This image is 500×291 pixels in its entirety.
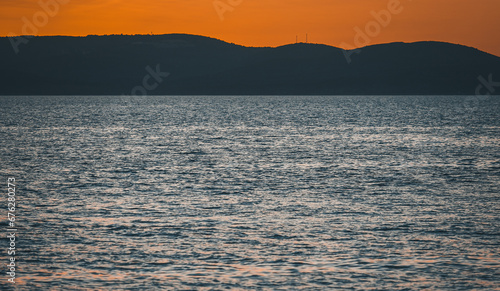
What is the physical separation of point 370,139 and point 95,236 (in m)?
67.9

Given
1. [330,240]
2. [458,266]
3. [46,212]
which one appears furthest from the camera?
[46,212]

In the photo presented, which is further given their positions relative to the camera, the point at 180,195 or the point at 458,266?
the point at 180,195

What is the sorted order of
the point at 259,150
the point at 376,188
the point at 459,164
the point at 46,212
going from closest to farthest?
the point at 46,212, the point at 376,188, the point at 459,164, the point at 259,150

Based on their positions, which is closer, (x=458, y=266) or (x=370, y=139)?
(x=458, y=266)

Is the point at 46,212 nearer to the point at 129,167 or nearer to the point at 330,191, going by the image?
the point at 330,191

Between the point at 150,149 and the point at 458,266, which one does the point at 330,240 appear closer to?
the point at 458,266

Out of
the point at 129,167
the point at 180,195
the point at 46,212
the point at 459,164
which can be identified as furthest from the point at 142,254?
the point at 459,164

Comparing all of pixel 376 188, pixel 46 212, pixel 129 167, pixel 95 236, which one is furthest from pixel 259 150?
pixel 95 236

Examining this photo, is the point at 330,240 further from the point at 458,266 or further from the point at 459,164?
the point at 459,164

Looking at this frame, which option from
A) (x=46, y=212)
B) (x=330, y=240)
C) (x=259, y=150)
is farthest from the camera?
(x=259, y=150)

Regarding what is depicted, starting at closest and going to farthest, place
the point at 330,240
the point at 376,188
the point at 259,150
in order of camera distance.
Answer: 1. the point at 330,240
2. the point at 376,188
3. the point at 259,150

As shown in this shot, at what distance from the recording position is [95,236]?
30.3 m

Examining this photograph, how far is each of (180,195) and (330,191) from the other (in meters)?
9.73

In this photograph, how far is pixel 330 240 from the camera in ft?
97.0
